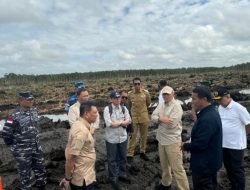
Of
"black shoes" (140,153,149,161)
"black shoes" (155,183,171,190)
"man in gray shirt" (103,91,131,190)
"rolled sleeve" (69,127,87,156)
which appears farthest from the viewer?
"black shoes" (140,153,149,161)

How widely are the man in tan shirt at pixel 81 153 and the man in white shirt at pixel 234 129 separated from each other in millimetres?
2537

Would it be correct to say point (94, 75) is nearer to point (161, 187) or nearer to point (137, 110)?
point (137, 110)

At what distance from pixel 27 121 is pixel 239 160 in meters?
3.95

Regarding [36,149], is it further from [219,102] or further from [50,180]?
[219,102]

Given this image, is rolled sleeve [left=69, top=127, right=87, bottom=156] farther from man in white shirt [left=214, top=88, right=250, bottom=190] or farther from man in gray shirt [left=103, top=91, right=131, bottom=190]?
man in white shirt [left=214, top=88, right=250, bottom=190]

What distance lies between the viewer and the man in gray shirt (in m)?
7.03

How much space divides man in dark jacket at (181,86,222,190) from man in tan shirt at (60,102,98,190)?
1455mm

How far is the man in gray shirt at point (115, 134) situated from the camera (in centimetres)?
703

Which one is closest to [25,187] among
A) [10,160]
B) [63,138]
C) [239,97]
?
[10,160]

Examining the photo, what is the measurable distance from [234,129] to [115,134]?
2377 millimetres

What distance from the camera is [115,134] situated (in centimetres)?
707

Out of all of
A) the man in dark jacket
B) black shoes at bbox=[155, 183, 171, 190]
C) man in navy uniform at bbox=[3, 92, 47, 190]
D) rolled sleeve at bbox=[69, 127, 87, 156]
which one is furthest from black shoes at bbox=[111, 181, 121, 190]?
rolled sleeve at bbox=[69, 127, 87, 156]

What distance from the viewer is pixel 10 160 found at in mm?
9250

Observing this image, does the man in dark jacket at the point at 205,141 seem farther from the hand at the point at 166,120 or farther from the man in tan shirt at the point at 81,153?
the man in tan shirt at the point at 81,153
